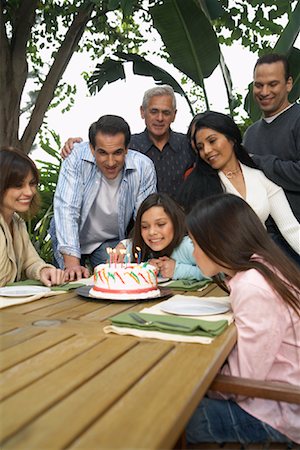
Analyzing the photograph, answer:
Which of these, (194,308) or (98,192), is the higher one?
(98,192)

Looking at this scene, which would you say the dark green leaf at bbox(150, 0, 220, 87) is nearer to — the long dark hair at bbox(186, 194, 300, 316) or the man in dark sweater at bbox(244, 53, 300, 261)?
the man in dark sweater at bbox(244, 53, 300, 261)

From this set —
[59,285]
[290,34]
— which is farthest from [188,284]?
[290,34]

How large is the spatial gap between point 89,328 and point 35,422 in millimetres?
709

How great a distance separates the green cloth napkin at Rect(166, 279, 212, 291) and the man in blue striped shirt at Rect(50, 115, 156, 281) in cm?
77

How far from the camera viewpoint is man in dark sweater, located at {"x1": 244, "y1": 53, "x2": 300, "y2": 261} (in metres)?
3.03

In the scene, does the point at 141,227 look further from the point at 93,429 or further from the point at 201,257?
the point at 93,429

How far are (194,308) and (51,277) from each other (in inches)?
35.2

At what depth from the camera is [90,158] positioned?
10.8ft

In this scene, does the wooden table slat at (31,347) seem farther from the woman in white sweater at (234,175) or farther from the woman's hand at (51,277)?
the woman in white sweater at (234,175)

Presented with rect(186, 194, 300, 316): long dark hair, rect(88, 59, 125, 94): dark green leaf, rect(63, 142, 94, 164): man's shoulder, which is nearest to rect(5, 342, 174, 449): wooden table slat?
rect(186, 194, 300, 316): long dark hair

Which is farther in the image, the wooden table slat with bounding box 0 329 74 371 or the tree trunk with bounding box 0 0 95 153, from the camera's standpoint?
the tree trunk with bounding box 0 0 95 153

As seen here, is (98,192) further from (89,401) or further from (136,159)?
(89,401)

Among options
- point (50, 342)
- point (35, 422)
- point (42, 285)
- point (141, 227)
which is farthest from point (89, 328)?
point (141, 227)

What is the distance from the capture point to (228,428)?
1521 millimetres
